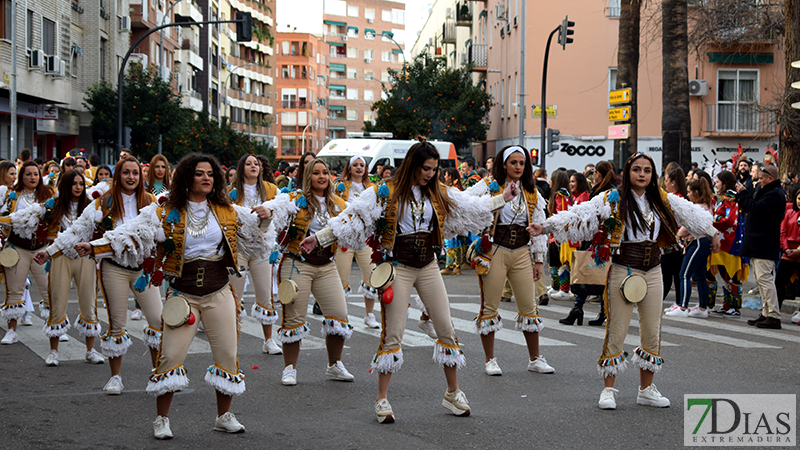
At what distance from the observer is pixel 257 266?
942 cm

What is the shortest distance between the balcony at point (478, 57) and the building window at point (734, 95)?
15.3 m

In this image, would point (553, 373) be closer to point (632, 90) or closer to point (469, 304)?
point (469, 304)

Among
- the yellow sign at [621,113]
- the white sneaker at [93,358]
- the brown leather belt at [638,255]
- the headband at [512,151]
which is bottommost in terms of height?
the white sneaker at [93,358]

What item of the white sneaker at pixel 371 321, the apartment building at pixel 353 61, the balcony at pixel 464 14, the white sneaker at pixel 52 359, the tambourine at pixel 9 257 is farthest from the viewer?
the apartment building at pixel 353 61

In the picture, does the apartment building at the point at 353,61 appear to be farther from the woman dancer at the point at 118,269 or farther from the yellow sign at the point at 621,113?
the woman dancer at the point at 118,269

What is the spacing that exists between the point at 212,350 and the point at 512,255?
10.5 ft

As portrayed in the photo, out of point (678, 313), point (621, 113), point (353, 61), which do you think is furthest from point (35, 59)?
point (353, 61)

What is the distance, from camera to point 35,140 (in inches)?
1255

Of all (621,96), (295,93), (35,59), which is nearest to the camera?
(621,96)

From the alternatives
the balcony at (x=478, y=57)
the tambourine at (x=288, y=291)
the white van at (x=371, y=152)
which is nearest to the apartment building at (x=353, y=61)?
Answer: the balcony at (x=478, y=57)

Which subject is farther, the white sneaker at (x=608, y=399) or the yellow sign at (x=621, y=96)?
the yellow sign at (x=621, y=96)

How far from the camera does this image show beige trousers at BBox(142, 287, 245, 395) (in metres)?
6.00

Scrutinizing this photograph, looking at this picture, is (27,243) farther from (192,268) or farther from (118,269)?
(192,268)

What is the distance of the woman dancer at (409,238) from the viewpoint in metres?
6.70
